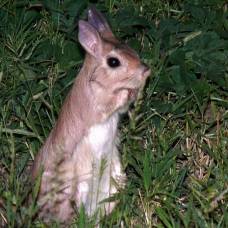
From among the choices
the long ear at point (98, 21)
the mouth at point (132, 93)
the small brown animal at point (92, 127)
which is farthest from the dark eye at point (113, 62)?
the long ear at point (98, 21)

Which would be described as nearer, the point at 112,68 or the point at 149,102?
the point at 112,68

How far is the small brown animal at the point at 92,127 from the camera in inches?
225

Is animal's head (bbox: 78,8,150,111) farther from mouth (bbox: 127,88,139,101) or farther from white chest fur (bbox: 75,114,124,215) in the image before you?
white chest fur (bbox: 75,114,124,215)

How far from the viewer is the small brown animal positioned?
573 cm

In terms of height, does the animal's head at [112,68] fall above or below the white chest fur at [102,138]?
above

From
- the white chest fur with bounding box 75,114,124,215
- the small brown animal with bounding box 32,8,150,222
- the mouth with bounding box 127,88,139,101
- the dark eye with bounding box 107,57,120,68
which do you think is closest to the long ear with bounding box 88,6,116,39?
the small brown animal with bounding box 32,8,150,222

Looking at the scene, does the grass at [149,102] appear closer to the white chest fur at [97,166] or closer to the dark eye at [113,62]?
the white chest fur at [97,166]

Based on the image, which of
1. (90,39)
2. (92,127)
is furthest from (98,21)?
(92,127)

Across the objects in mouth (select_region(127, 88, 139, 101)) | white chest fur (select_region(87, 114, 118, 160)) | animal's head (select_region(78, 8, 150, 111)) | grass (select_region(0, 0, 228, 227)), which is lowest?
grass (select_region(0, 0, 228, 227))

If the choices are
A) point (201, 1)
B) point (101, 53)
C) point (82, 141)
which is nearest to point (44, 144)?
point (82, 141)

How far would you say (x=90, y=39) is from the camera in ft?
19.4

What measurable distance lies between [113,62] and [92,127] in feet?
1.42

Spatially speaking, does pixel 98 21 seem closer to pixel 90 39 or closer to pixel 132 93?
pixel 90 39

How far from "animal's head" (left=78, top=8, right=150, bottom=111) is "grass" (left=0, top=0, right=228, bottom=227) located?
0.20m
